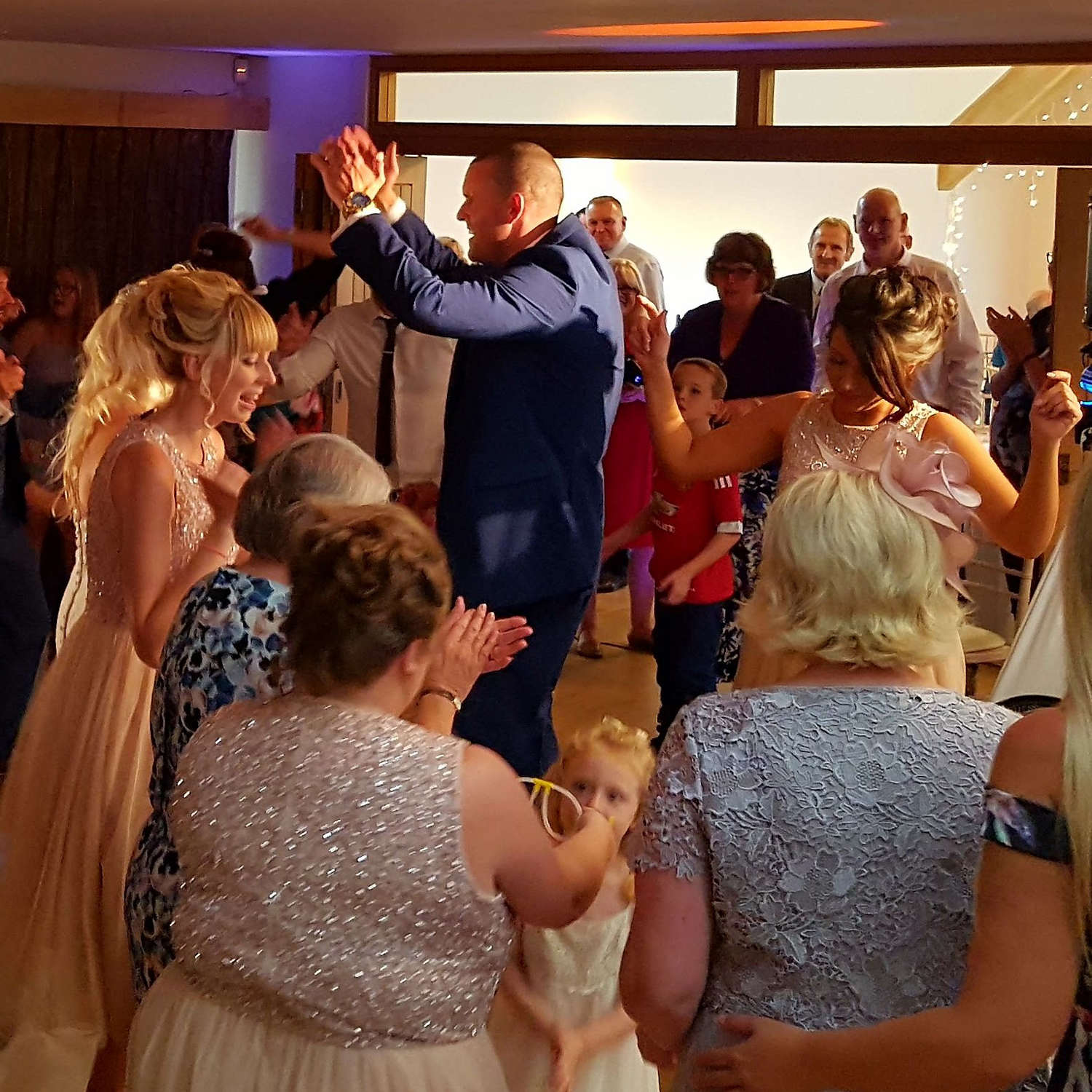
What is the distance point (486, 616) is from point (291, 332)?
319 cm

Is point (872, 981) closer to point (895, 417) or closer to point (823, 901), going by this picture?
point (823, 901)

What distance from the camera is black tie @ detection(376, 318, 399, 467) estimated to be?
14.9ft

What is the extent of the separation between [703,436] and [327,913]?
59.7 inches

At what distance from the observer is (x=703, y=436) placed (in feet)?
9.16

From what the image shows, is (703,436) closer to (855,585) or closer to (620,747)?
(620,747)

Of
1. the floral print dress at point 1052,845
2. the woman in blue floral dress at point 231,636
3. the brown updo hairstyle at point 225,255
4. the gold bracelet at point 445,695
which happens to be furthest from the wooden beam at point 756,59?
the floral print dress at point 1052,845

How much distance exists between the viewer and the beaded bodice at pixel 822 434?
2.61 metres

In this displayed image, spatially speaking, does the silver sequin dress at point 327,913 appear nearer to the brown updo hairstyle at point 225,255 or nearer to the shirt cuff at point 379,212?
the shirt cuff at point 379,212

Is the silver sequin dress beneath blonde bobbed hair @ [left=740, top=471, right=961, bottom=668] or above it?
beneath

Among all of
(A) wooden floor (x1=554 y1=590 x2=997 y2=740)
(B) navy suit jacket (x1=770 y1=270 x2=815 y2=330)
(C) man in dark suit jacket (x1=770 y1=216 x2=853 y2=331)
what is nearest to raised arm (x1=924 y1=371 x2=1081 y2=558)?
(A) wooden floor (x1=554 y1=590 x2=997 y2=740)

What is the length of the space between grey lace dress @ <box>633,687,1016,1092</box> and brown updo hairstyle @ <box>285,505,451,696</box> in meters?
0.32

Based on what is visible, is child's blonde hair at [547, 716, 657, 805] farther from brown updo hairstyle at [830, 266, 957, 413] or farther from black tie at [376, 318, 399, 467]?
black tie at [376, 318, 399, 467]

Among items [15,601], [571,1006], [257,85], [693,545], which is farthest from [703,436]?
[257,85]

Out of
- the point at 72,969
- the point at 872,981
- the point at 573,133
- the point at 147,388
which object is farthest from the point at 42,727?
the point at 573,133
